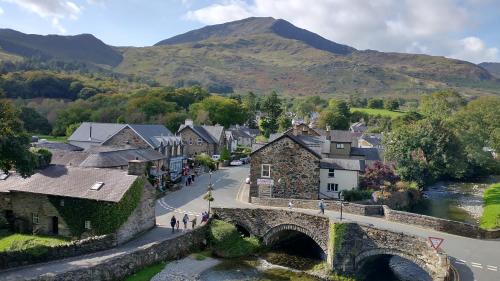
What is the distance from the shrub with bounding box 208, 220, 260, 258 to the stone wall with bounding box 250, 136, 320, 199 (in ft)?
33.0

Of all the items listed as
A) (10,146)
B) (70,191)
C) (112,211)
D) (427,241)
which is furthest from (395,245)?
(10,146)

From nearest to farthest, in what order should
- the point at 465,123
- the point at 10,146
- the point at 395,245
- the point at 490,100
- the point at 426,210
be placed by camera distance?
the point at 10,146 < the point at 395,245 < the point at 426,210 < the point at 465,123 < the point at 490,100

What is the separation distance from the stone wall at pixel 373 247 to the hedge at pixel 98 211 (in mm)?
14006

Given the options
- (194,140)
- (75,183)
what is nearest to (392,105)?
(194,140)

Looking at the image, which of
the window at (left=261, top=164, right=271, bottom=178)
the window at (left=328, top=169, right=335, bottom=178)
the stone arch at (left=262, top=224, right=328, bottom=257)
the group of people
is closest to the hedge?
the group of people

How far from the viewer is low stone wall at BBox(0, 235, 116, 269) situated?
2300 centimetres

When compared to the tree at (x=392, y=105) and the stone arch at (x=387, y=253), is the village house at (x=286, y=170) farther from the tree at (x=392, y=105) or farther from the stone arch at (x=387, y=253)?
the tree at (x=392, y=105)

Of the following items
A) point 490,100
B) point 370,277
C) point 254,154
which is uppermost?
point 490,100

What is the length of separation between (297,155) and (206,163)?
25.2m

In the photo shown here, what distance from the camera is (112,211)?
28.8m

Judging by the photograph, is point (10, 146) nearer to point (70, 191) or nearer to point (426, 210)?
point (70, 191)

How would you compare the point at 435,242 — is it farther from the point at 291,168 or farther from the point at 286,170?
the point at 286,170

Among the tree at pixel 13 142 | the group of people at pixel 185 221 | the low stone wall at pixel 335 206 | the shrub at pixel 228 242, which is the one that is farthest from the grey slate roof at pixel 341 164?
the tree at pixel 13 142

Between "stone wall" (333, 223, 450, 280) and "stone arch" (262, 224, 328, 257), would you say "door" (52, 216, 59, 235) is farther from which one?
"stone wall" (333, 223, 450, 280)
